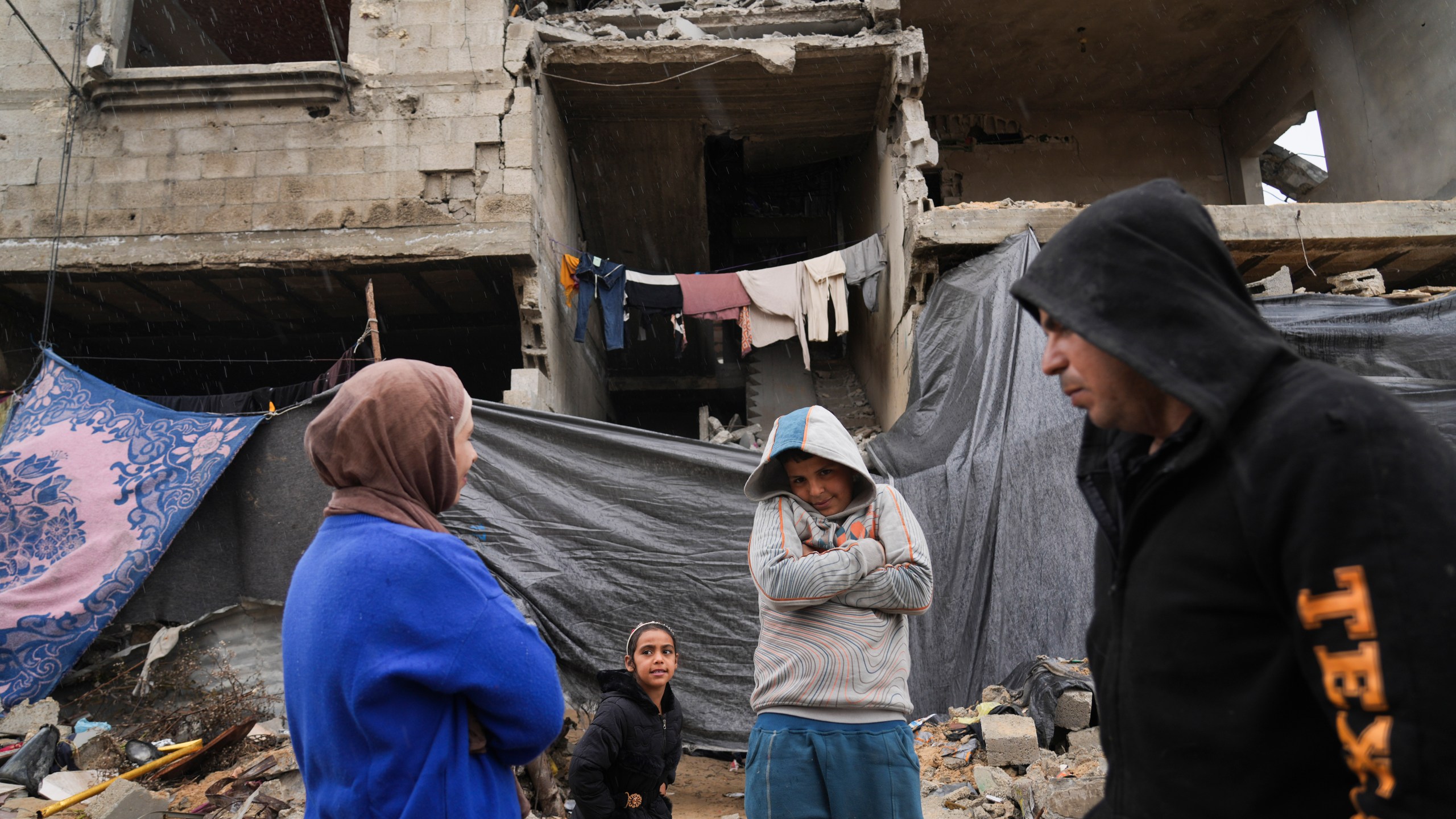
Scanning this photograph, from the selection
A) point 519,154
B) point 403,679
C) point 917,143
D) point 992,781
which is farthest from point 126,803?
point 917,143

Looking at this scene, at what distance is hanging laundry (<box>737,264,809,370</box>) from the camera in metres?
8.94

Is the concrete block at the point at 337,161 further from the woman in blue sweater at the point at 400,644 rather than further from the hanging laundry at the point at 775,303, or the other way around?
the woman in blue sweater at the point at 400,644

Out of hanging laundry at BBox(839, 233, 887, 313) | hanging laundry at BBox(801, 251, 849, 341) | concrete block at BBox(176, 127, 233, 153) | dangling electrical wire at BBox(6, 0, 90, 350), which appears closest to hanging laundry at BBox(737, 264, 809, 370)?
hanging laundry at BBox(801, 251, 849, 341)

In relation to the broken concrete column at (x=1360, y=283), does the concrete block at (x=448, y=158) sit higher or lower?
higher

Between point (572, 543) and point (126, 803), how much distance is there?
2568 millimetres

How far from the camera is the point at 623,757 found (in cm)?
317

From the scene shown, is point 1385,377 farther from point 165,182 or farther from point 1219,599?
point 165,182

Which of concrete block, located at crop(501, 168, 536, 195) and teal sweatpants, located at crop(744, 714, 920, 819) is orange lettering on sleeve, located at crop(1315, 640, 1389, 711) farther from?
concrete block, located at crop(501, 168, 536, 195)

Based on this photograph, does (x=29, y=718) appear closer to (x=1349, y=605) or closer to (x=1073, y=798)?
(x=1073, y=798)

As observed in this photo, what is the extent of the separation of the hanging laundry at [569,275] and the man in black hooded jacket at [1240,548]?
293 inches

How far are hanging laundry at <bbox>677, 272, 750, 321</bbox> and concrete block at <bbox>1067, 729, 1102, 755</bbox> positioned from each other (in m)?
5.45

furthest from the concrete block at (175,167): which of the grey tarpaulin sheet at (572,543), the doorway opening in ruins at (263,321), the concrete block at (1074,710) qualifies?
the concrete block at (1074,710)

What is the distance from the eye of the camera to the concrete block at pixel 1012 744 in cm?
429

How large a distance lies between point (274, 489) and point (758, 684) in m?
4.37
